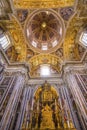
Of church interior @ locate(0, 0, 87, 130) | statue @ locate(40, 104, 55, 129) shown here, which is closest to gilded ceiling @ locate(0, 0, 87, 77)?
church interior @ locate(0, 0, 87, 130)

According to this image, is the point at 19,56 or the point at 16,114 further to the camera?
the point at 19,56

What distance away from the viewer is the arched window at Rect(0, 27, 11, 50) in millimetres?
14316

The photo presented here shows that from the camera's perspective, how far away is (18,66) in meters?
14.6

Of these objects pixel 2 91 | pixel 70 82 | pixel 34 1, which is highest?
pixel 34 1

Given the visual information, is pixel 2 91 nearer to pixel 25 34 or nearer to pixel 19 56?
pixel 19 56

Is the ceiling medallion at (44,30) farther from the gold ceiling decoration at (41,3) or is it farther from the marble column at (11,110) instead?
the marble column at (11,110)

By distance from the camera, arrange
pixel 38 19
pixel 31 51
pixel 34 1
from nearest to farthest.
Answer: pixel 34 1, pixel 31 51, pixel 38 19

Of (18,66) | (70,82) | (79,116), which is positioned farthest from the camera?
(18,66)

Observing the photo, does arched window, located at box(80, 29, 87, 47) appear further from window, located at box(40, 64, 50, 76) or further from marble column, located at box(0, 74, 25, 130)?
marble column, located at box(0, 74, 25, 130)

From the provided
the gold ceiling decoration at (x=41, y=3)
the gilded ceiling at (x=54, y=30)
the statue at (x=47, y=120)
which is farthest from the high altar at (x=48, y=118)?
the gold ceiling decoration at (x=41, y=3)

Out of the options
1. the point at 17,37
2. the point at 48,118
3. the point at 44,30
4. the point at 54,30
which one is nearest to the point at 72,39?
the point at 54,30

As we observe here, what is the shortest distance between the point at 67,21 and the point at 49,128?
11689 mm

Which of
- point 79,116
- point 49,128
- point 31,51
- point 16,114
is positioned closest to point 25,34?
point 31,51

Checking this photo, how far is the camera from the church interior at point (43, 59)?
1071 cm
